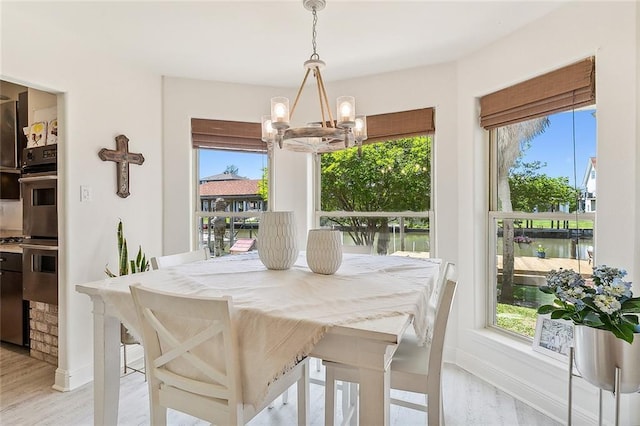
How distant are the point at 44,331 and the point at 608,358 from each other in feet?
12.1

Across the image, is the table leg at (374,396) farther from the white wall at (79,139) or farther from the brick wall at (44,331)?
the brick wall at (44,331)

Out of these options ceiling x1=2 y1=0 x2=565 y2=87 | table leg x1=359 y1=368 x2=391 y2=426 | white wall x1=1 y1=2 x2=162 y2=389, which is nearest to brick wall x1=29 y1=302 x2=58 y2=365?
white wall x1=1 y1=2 x2=162 y2=389

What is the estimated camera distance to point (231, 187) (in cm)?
356

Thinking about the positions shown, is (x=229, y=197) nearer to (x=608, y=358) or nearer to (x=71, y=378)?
(x=71, y=378)

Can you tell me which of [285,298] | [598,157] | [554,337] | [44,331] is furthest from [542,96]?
[44,331]

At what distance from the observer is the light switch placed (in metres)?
2.60

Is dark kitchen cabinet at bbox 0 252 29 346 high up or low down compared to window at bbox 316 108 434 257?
down

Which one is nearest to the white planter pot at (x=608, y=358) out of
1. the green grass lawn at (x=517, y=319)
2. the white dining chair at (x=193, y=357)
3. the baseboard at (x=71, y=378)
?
the green grass lawn at (x=517, y=319)

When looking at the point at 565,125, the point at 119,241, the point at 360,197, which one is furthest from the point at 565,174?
the point at 119,241

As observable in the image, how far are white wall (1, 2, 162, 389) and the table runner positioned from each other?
1.16 m

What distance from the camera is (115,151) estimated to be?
Result: 283cm

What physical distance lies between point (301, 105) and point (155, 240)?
1.80 metres

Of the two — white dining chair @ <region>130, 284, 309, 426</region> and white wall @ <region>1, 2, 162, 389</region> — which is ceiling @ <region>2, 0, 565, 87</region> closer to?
white wall @ <region>1, 2, 162, 389</region>

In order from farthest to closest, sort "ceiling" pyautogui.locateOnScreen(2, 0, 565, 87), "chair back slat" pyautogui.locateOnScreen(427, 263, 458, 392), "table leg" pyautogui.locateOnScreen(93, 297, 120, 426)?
"ceiling" pyautogui.locateOnScreen(2, 0, 565, 87)
"table leg" pyautogui.locateOnScreen(93, 297, 120, 426)
"chair back slat" pyautogui.locateOnScreen(427, 263, 458, 392)
